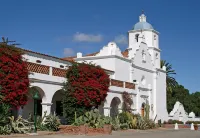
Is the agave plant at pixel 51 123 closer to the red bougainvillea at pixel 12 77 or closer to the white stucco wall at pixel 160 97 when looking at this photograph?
the red bougainvillea at pixel 12 77

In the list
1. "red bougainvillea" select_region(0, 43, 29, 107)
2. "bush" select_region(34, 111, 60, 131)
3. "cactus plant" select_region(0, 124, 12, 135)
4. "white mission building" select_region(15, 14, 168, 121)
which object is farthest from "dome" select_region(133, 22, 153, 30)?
"cactus plant" select_region(0, 124, 12, 135)

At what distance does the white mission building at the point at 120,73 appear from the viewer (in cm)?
2481

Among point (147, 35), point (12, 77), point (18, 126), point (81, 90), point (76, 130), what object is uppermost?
point (147, 35)

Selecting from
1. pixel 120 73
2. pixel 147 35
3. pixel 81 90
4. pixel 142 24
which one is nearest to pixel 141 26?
pixel 142 24

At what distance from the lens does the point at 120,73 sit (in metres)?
38.1

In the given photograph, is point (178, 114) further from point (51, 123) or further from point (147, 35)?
point (51, 123)

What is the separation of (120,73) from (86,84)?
12.2m

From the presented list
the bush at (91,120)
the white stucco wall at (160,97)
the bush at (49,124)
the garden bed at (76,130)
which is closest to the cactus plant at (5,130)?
the bush at (49,124)

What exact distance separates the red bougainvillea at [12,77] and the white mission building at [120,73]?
1.74m

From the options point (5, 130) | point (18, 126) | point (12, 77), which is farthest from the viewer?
point (18, 126)

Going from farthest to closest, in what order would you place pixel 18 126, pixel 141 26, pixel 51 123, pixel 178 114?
pixel 178 114 < pixel 141 26 < pixel 51 123 < pixel 18 126

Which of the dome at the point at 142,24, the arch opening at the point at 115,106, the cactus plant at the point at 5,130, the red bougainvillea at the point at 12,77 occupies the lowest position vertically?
the cactus plant at the point at 5,130

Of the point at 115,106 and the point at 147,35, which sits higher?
the point at 147,35

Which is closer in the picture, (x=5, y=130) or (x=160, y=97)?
(x=5, y=130)
